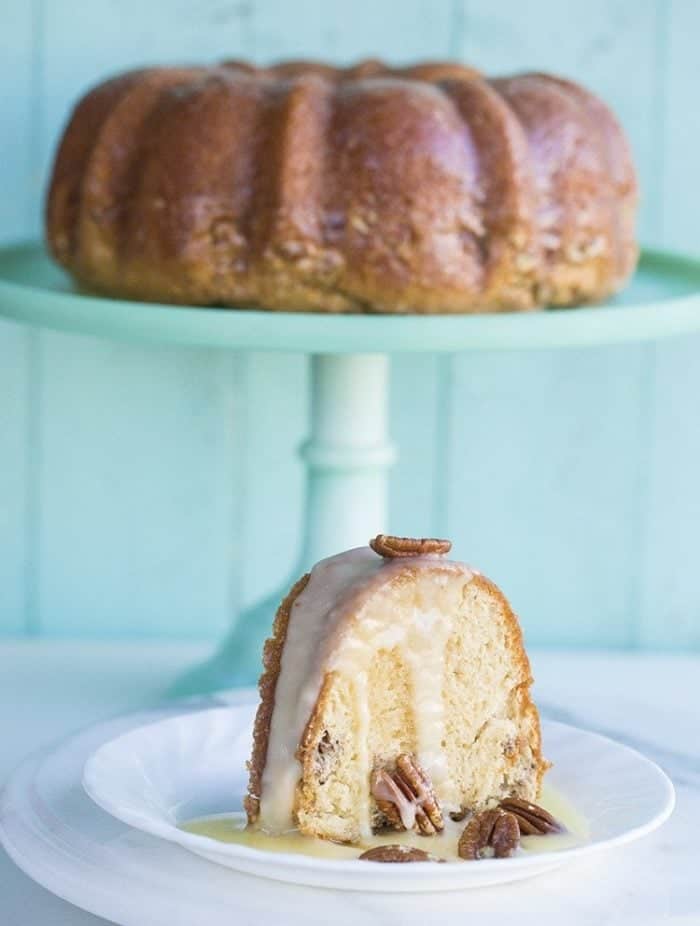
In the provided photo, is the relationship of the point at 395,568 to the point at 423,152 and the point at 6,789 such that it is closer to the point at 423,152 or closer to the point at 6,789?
the point at 6,789

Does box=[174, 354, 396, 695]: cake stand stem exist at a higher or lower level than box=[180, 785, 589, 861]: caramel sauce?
higher

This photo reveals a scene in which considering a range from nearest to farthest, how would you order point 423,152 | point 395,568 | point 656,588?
1. point 395,568
2. point 423,152
3. point 656,588

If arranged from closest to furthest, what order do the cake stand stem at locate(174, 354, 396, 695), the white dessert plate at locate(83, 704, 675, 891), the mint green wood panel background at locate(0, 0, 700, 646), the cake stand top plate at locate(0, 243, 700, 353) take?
the white dessert plate at locate(83, 704, 675, 891) → the cake stand top plate at locate(0, 243, 700, 353) → the cake stand stem at locate(174, 354, 396, 695) → the mint green wood panel background at locate(0, 0, 700, 646)

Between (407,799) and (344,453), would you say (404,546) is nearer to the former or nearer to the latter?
(407,799)

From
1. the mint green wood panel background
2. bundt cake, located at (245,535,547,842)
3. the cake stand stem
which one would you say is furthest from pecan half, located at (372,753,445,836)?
the mint green wood panel background

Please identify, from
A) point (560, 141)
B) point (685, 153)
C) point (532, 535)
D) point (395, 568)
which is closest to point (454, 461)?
point (532, 535)

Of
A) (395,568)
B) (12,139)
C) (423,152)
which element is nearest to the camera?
(395,568)

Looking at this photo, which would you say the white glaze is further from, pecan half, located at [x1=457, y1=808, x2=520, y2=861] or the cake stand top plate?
the cake stand top plate
